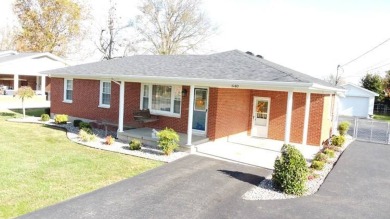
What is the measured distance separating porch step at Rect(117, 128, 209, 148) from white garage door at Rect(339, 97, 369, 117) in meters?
29.7

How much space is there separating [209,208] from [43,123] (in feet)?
46.4

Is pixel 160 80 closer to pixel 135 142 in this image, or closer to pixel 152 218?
pixel 135 142

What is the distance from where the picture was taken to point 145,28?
142ft

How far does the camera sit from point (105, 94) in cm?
1762

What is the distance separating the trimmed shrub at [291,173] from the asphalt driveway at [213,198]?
398 millimetres

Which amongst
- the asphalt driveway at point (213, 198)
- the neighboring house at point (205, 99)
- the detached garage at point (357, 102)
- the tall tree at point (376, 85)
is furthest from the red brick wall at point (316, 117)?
the tall tree at point (376, 85)

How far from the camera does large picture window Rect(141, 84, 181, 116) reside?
1521 cm

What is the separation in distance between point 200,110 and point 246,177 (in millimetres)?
5425

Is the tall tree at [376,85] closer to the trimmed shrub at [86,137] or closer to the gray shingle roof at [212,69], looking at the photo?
the gray shingle roof at [212,69]

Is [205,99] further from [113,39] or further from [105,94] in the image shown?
[113,39]

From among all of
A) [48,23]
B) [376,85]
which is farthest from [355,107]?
[48,23]

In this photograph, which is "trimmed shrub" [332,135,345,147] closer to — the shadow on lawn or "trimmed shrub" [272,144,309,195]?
the shadow on lawn

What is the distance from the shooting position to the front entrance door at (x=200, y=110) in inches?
567

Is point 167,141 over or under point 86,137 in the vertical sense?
over
